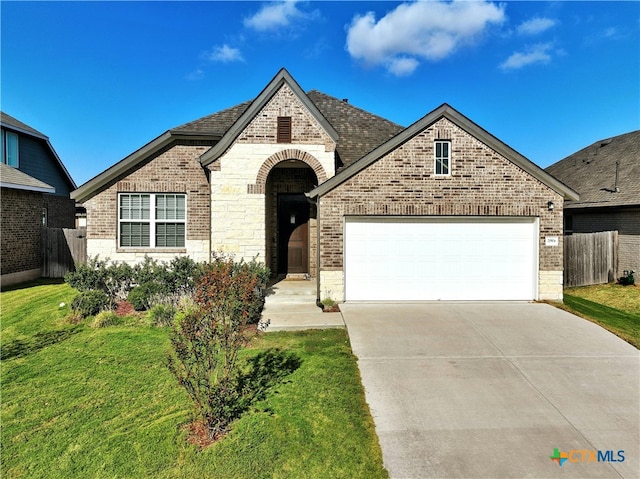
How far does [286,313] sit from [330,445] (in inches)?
195

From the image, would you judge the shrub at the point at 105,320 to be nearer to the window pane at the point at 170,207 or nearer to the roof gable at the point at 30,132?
the window pane at the point at 170,207

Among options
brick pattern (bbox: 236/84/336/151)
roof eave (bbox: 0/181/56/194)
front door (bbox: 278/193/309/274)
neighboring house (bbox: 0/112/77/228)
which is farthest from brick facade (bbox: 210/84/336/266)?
neighboring house (bbox: 0/112/77/228)

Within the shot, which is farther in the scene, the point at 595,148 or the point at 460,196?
the point at 595,148

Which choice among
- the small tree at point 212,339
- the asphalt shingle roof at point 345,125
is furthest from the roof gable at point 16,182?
the small tree at point 212,339

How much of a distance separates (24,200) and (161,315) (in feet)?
32.3

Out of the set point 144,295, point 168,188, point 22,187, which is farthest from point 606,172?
point 22,187

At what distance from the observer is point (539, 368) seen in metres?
6.04

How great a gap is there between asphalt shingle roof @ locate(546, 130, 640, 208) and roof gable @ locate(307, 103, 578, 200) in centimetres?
778

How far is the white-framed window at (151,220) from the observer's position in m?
11.5

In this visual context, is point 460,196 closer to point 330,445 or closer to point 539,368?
point 539,368

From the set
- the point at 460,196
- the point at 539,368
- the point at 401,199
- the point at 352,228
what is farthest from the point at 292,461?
the point at 460,196

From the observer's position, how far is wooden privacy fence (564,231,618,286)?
44.6 feet

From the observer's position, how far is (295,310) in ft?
29.9

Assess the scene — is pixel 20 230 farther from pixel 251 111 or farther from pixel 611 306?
pixel 611 306
